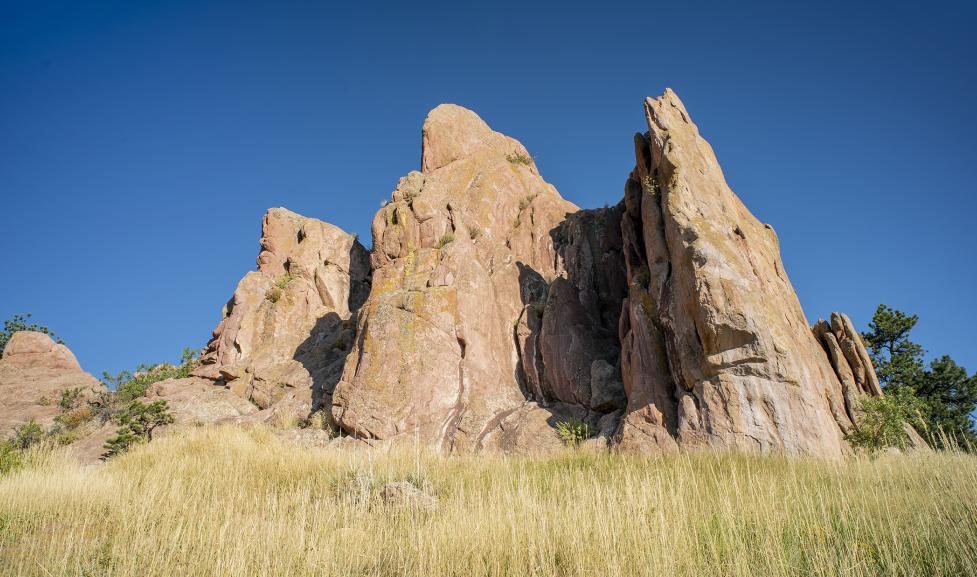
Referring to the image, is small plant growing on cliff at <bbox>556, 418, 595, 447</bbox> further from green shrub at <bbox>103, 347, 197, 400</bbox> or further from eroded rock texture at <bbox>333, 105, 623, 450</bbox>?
green shrub at <bbox>103, 347, 197, 400</bbox>

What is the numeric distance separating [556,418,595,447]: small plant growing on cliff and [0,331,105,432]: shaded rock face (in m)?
24.4

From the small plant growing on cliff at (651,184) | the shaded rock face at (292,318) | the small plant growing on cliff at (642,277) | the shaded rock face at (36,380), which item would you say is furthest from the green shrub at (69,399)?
the small plant growing on cliff at (651,184)

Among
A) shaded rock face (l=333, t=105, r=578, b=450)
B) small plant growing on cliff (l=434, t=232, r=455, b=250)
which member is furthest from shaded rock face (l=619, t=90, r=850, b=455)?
small plant growing on cliff (l=434, t=232, r=455, b=250)

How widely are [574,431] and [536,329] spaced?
20.6ft

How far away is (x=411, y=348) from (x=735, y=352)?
41.3 ft

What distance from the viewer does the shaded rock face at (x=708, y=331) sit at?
13281 millimetres

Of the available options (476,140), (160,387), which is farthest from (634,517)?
(476,140)

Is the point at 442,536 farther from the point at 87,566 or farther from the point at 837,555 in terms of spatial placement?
the point at 837,555

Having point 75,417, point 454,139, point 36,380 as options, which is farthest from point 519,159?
point 36,380

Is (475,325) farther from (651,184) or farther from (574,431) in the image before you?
(651,184)

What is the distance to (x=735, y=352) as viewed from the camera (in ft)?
46.0

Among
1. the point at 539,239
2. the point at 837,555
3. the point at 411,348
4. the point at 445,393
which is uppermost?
the point at 539,239

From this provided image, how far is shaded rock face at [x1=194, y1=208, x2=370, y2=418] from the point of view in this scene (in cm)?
2569

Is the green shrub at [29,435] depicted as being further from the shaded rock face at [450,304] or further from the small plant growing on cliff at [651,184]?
the small plant growing on cliff at [651,184]
